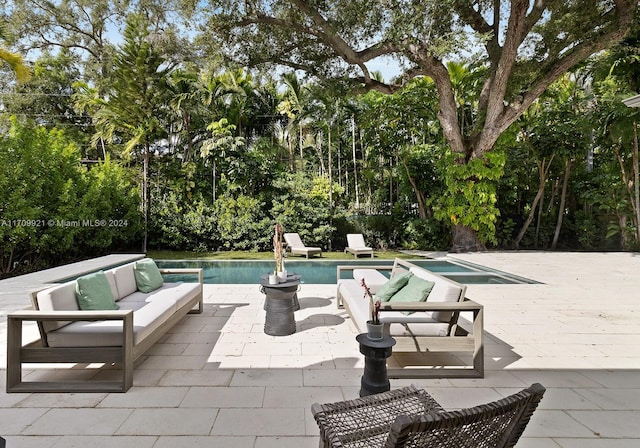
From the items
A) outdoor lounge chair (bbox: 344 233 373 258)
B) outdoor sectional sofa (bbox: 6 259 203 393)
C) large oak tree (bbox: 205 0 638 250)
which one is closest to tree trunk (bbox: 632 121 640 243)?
large oak tree (bbox: 205 0 638 250)

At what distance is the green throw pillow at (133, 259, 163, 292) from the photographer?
4.36 metres

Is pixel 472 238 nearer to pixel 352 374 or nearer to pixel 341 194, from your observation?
pixel 341 194

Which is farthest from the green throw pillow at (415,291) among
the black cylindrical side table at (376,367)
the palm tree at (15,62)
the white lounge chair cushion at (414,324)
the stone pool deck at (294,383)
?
the palm tree at (15,62)

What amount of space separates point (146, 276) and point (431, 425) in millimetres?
4119

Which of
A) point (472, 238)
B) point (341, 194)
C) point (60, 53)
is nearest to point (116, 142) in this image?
point (60, 53)

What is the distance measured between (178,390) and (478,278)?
676 cm

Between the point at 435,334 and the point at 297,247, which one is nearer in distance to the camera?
the point at 435,334

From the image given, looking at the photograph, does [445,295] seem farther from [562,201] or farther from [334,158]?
[334,158]

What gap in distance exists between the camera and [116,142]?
53.2ft

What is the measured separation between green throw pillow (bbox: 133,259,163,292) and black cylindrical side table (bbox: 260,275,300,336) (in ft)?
4.71

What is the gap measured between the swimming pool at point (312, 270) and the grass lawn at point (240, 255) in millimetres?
638

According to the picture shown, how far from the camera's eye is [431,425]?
1082 millimetres

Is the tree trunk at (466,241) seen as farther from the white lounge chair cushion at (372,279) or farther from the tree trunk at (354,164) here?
the white lounge chair cushion at (372,279)

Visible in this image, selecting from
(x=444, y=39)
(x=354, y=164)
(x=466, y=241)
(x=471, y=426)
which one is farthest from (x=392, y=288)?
(x=354, y=164)
